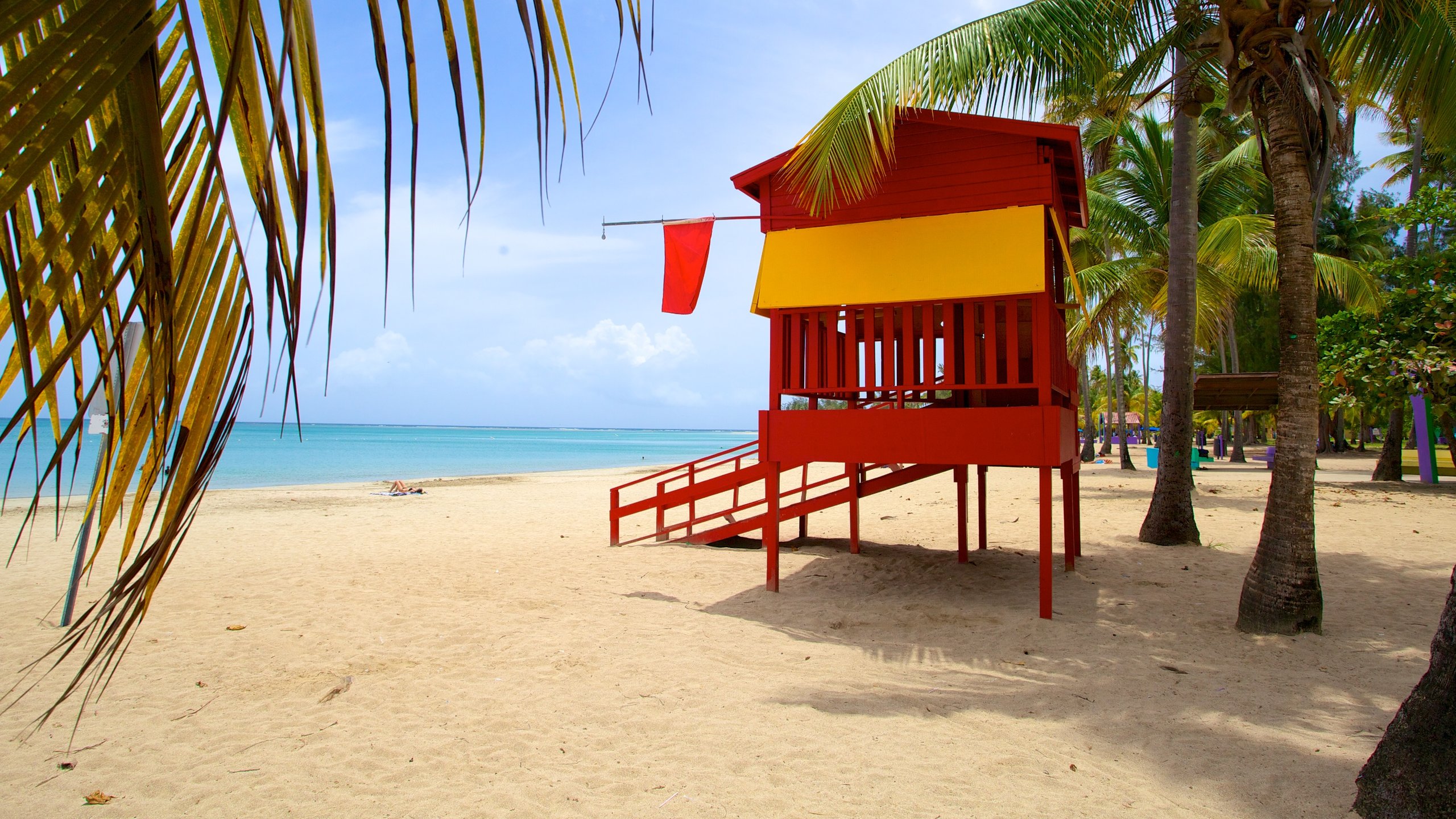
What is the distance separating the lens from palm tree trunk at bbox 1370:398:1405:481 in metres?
18.0

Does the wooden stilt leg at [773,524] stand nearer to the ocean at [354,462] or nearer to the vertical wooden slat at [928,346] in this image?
the vertical wooden slat at [928,346]

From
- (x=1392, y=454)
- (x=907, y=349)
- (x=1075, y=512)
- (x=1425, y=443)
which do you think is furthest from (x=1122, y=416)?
(x=907, y=349)

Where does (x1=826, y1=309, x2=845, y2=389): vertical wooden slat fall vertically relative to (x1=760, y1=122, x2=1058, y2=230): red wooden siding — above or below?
below

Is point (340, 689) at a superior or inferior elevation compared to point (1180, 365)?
inferior

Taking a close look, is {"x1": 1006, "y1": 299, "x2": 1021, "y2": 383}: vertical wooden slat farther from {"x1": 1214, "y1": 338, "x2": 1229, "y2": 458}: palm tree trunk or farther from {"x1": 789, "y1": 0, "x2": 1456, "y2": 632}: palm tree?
{"x1": 1214, "y1": 338, "x2": 1229, "y2": 458}: palm tree trunk

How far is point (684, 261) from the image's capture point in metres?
9.37

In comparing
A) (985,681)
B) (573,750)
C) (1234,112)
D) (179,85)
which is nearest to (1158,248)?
(1234,112)

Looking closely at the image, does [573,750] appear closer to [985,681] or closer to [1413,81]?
[985,681]

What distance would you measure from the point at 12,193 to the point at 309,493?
937 inches

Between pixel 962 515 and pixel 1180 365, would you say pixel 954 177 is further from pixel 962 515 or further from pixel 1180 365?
pixel 1180 365

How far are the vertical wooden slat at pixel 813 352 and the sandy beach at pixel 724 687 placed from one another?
216cm

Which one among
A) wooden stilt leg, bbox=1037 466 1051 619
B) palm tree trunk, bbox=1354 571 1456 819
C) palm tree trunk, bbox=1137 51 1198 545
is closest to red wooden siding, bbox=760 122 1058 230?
wooden stilt leg, bbox=1037 466 1051 619

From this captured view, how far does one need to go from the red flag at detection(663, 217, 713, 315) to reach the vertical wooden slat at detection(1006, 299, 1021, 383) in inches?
132

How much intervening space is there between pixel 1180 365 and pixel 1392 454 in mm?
11296
